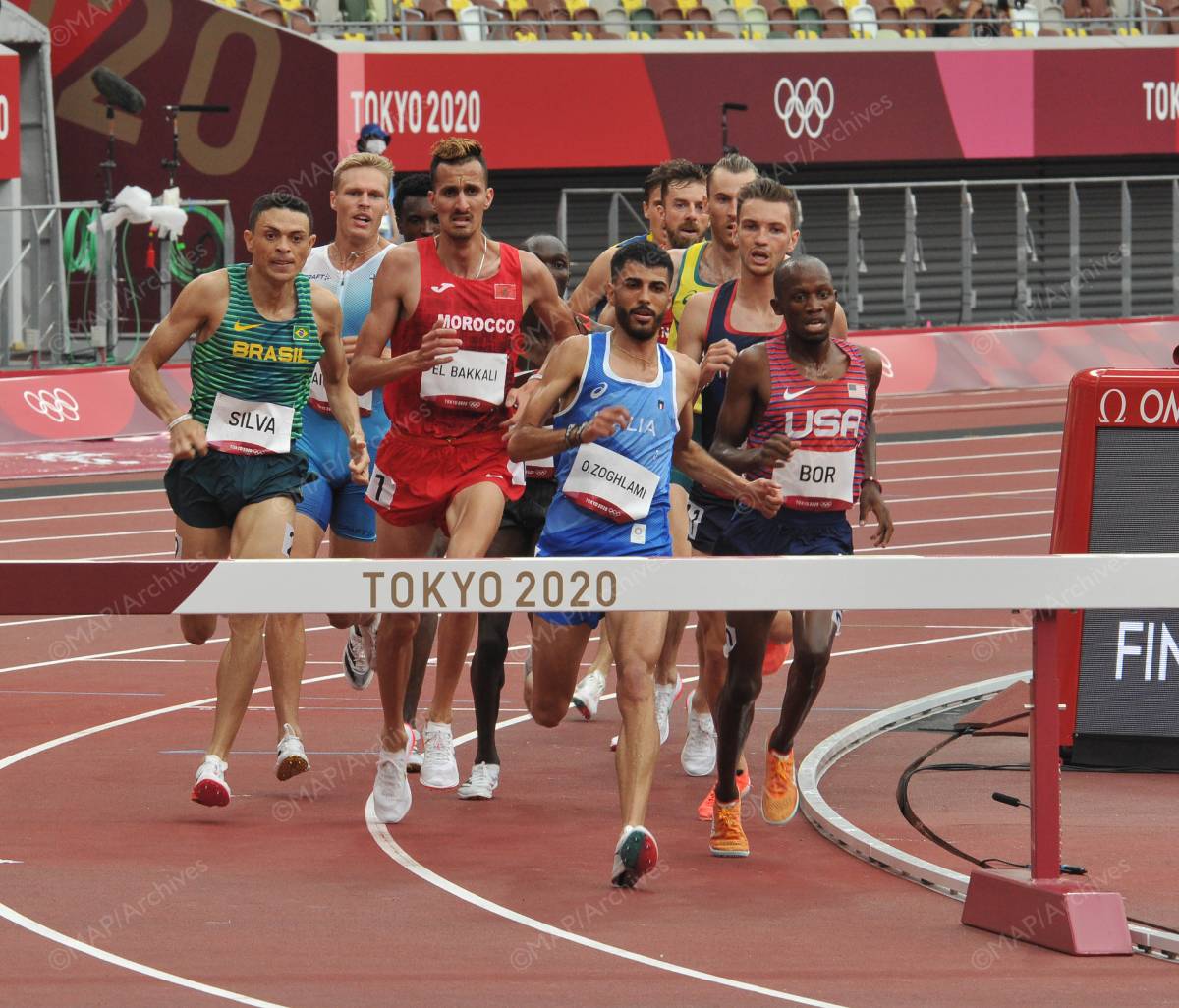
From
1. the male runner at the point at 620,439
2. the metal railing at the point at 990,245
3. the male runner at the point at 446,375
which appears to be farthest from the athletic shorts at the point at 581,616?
the metal railing at the point at 990,245

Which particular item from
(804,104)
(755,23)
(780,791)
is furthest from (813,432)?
(755,23)

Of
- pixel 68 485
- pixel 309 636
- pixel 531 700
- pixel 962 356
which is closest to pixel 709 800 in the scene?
pixel 531 700

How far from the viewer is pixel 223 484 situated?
8664 millimetres

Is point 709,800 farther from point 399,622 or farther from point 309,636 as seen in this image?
point 309,636

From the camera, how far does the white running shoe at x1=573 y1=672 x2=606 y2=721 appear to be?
10609mm

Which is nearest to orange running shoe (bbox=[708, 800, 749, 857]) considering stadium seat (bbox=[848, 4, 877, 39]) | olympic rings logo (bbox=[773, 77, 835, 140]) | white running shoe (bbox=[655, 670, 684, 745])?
white running shoe (bbox=[655, 670, 684, 745])

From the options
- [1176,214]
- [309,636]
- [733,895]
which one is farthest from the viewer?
[1176,214]

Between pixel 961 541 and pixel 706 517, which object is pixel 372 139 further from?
pixel 706 517

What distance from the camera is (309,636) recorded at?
43.0 feet

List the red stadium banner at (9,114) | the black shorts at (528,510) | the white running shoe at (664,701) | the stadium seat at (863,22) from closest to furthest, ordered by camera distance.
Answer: the black shorts at (528,510) < the white running shoe at (664,701) < the red stadium banner at (9,114) < the stadium seat at (863,22)

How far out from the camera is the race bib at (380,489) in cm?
877

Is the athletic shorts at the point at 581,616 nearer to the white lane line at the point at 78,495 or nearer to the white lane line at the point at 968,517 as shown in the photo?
the white lane line at the point at 968,517

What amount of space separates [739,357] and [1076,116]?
74.3 feet

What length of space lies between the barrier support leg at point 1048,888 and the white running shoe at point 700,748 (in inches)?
110
